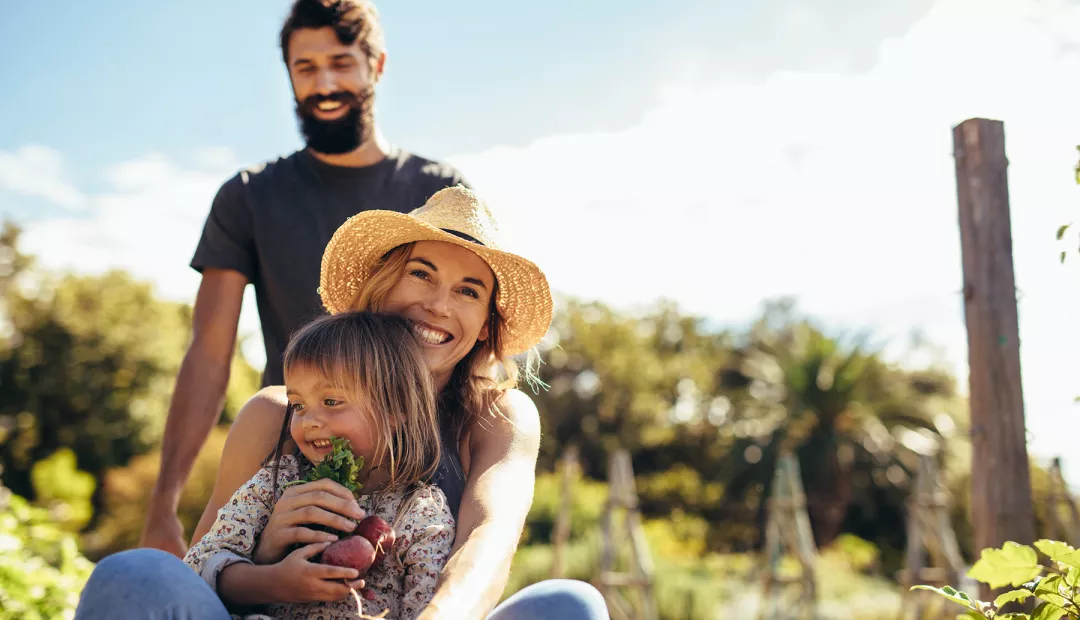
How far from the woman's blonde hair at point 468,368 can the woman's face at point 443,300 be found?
32mm

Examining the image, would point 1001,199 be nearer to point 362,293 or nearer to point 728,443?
point 362,293

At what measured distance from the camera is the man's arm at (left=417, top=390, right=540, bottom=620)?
5.61 feet

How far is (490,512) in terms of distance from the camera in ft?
6.26

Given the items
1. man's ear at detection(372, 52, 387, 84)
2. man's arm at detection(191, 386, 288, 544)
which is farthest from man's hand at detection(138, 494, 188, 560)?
man's ear at detection(372, 52, 387, 84)

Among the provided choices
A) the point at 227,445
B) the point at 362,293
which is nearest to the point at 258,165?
the point at 362,293

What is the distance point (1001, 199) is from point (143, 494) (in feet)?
56.2

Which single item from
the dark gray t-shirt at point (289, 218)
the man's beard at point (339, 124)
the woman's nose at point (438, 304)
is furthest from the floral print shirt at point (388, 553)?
the man's beard at point (339, 124)

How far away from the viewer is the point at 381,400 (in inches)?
76.4

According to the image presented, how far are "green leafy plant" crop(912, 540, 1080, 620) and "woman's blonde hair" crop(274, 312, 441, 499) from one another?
3.34 ft

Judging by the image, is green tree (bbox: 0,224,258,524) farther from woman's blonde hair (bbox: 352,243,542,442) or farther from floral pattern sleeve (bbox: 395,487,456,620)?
floral pattern sleeve (bbox: 395,487,456,620)

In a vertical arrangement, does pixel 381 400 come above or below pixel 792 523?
above

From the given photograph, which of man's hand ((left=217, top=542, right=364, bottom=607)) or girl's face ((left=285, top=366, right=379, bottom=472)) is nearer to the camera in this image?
man's hand ((left=217, top=542, right=364, bottom=607))

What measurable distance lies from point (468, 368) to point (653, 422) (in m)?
23.9

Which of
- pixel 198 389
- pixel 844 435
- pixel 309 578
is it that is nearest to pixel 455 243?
pixel 309 578
